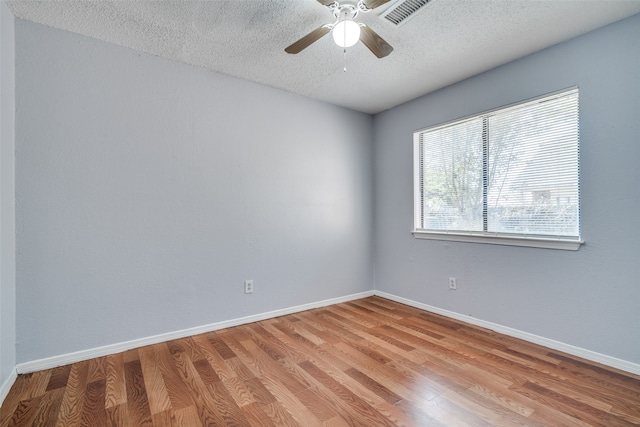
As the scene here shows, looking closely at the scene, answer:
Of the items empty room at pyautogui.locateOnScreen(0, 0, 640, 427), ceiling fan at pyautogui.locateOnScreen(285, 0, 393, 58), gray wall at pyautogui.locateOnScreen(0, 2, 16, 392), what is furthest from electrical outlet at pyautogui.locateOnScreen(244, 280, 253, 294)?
ceiling fan at pyautogui.locateOnScreen(285, 0, 393, 58)

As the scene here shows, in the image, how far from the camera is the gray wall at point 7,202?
1.75 m

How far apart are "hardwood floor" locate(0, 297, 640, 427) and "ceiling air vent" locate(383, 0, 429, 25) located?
2.46 meters

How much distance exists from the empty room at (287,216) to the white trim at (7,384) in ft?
0.09

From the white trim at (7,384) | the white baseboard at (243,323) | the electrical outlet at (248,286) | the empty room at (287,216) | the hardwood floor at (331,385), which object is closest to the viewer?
the hardwood floor at (331,385)

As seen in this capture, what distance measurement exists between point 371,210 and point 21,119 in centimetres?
348

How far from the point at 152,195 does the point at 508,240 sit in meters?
3.18

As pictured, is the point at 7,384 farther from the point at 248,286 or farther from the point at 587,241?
the point at 587,241

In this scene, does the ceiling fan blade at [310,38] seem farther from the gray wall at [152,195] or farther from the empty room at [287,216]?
the gray wall at [152,195]

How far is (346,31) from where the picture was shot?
1773 mm

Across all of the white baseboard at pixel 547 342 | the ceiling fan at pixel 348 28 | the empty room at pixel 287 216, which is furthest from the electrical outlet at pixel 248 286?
the ceiling fan at pixel 348 28

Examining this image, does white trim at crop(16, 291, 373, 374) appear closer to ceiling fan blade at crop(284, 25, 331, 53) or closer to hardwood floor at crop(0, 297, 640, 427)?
hardwood floor at crop(0, 297, 640, 427)

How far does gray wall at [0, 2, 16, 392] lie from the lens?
5.75ft

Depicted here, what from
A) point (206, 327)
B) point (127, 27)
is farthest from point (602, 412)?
point (127, 27)

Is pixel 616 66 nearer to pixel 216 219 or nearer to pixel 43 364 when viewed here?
pixel 216 219
